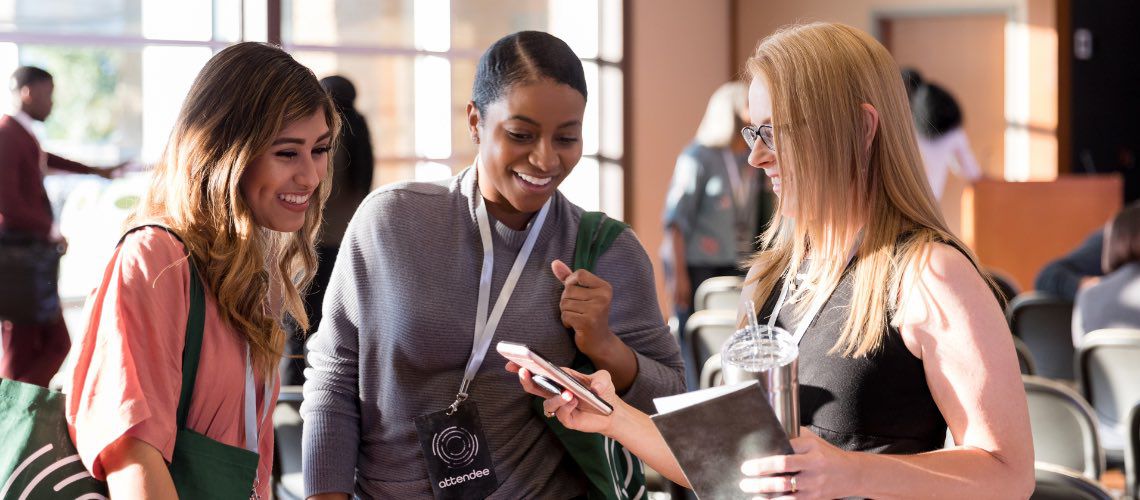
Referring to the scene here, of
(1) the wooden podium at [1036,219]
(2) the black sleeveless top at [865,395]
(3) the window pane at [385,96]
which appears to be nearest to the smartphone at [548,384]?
(2) the black sleeveless top at [865,395]

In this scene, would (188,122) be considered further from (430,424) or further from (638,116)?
(638,116)

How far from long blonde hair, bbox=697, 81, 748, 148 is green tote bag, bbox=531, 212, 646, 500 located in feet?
12.3

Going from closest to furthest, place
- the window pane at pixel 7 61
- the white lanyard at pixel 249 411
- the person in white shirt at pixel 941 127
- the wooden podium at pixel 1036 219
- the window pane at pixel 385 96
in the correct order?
the white lanyard at pixel 249 411 → the window pane at pixel 7 61 → the window pane at pixel 385 96 → the person in white shirt at pixel 941 127 → the wooden podium at pixel 1036 219

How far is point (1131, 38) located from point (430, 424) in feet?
33.4

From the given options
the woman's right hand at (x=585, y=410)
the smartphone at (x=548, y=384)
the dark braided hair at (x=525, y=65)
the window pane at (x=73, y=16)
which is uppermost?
the window pane at (x=73, y=16)

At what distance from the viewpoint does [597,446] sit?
185 centimetres

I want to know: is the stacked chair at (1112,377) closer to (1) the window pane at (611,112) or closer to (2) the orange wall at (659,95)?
(2) the orange wall at (659,95)

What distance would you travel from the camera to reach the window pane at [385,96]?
22.8ft

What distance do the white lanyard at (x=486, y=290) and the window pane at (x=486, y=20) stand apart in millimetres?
5737

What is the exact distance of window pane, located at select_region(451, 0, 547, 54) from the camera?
7.63 metres

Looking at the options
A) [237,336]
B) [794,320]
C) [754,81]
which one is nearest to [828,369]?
[794,320]

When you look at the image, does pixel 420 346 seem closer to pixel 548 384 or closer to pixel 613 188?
pixel 548 384

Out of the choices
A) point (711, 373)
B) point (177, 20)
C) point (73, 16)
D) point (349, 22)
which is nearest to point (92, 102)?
point (73, 16)

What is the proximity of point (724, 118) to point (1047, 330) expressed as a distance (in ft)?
5.83
